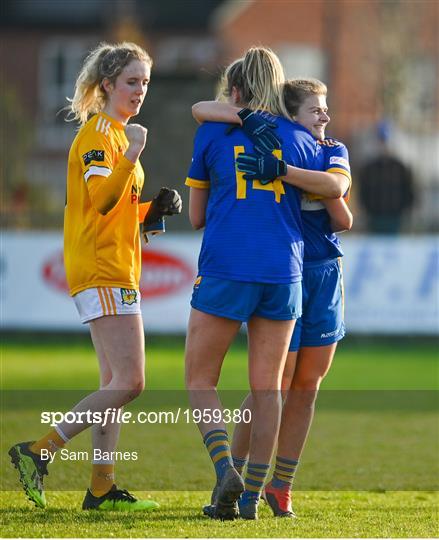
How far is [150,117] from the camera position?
18.0 meters

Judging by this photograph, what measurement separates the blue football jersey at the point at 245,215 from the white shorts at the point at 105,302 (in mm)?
462

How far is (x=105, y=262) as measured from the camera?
6.08 meters

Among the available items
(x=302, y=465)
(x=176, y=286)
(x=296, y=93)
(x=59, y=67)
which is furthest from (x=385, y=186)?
(x=59, y=67)

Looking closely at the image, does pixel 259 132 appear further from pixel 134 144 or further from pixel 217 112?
pixel 134 144

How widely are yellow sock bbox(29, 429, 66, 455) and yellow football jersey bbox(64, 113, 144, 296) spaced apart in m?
0.70

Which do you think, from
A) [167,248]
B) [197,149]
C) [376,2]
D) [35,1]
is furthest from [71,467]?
[35,1]

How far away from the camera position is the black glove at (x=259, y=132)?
18.9 feet

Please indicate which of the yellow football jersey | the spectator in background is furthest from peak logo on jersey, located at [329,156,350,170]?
Answer: the spectator in background

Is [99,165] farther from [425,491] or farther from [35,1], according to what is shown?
[35,1]

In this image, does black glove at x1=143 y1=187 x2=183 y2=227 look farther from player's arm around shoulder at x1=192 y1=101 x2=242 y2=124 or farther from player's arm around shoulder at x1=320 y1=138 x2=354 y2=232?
player's arm around shoulder at x1=320 y1=138 x2=354 y2=232

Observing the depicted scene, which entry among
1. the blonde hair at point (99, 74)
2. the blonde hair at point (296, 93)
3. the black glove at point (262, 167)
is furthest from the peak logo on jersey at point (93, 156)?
the blonde hair at point (296, 93)

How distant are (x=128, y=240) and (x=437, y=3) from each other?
2639 cm

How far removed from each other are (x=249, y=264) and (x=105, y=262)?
0.77 metres

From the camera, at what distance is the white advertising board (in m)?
15.7
